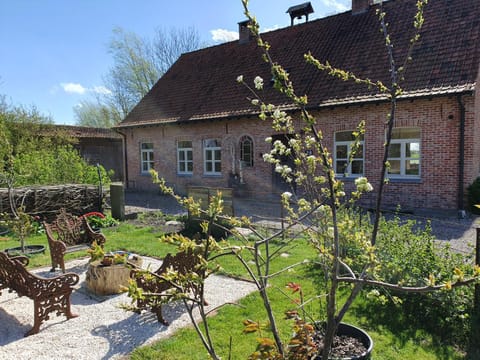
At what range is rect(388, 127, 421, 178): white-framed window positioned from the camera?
36.2 feet

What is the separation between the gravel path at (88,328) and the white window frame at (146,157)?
1347cm

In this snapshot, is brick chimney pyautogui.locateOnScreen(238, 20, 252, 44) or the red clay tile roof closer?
the red clay tile roof

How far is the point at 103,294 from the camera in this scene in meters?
→ 5.09

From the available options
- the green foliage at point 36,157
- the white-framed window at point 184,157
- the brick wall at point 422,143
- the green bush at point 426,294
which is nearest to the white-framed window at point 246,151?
the brick wall at point 422,143

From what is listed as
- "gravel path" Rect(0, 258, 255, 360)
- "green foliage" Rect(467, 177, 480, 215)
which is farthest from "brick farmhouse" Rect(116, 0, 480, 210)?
"gravel path" Rect(0, 258, 255, 360)

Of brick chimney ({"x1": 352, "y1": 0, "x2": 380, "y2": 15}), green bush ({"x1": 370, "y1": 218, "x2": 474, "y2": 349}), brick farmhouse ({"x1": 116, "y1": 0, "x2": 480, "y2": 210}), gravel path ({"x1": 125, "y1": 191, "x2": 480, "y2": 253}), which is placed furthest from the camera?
brick chimney ({"x1": 352, "y1": 0, "x2": 380, "y2": 15})

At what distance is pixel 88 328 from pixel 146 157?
14.9 m

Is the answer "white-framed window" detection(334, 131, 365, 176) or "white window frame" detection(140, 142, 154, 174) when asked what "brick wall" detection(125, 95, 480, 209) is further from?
"white window frame" detection(140, 142, 154, 174)

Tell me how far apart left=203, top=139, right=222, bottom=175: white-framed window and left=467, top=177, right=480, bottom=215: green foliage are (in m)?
9.19

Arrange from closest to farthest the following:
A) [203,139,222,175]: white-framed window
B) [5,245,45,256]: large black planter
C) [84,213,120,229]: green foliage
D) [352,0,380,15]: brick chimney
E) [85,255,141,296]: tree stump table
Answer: [85,255,141,296]: tree stump table → [5,245,45,256]: large black planter → [84,213,120,229]: green foliage → [352,0,380,15]: brick chimney → [203,139,222,175]: white-framed window

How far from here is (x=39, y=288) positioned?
4.06 metres

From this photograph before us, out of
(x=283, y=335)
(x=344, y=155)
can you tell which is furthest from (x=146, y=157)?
(x=283, y=335)

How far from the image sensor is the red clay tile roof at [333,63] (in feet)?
35.7

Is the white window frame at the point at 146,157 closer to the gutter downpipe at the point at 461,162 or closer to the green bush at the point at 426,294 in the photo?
the gutter downpipe at the point at 461,162
